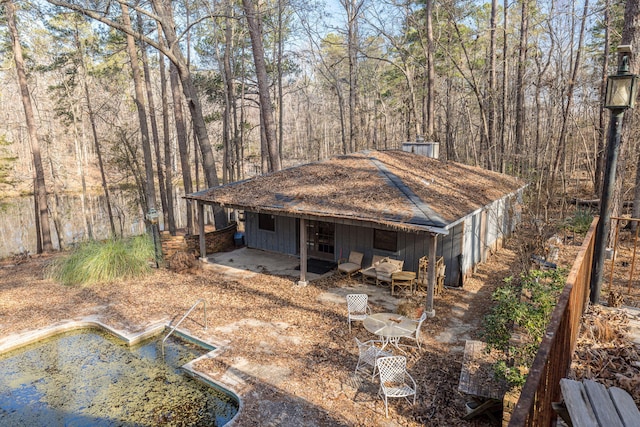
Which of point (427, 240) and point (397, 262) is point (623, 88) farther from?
point (397, 262)

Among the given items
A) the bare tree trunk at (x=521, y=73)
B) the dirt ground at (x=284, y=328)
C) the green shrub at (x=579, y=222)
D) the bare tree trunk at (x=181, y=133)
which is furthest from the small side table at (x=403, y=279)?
the bare tree trunk at (x=181, y=133)

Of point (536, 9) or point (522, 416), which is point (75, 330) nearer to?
point (522, 416)

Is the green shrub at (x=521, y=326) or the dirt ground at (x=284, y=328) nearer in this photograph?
the green shrub at (x=521, y=326)

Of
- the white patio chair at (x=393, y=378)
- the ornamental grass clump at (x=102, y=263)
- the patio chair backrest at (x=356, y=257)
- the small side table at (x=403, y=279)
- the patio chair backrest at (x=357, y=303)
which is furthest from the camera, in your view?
the patio chair backrest at (x=356, y=257)

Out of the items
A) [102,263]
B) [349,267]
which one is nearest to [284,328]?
[349,267]

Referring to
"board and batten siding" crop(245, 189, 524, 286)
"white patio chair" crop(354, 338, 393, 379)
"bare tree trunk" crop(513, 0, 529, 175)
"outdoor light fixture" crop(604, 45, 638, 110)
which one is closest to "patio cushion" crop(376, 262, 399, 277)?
"board and batten siding" crop(245, 189, 524, 286)

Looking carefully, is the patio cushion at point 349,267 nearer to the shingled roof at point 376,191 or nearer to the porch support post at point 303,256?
the porch support post at point 303,256

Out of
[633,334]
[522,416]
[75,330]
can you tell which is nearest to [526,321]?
[633,334]

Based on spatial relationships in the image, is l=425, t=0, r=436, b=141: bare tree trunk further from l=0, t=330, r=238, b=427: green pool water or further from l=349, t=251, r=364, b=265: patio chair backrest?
l=0, t=330, r=238, b=427: green pool water
